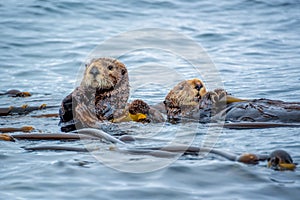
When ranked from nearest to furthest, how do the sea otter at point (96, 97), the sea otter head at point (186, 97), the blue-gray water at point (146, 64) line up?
the blue-gray water at point (146, 64)
the sea otter at point (96, 97)
the sea otter head at point (186, 97)

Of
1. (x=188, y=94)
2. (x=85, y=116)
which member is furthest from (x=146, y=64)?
(x=85, y=116)

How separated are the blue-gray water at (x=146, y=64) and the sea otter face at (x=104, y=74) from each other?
657 mm

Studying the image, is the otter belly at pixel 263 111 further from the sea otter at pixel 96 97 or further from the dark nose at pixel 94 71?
the dark nose at pixel 94 71

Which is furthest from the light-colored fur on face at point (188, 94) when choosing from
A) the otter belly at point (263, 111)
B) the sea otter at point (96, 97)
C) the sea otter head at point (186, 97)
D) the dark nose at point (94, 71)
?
the dark nose at point (94, 71)

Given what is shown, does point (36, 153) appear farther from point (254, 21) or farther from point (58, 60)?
point (254, 21)

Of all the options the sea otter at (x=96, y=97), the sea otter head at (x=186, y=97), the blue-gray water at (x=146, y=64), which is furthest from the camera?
the sea otter head at (x=186, y=97)

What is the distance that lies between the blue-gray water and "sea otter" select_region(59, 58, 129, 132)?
0.85ft

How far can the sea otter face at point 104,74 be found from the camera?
248 inches

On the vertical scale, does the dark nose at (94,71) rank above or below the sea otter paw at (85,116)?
above

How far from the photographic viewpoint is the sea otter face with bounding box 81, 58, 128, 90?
631 cm

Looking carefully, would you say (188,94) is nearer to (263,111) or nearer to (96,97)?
(263,111)

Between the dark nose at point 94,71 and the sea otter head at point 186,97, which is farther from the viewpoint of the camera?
the sea otter head at point 186,97

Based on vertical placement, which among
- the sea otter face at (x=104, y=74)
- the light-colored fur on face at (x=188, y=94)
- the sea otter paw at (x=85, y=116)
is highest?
the sea otter face at (x=104, y=74)

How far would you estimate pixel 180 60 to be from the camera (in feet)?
38.8
